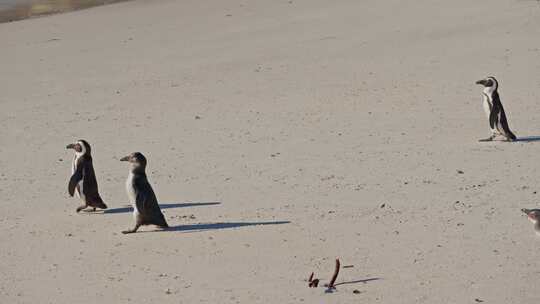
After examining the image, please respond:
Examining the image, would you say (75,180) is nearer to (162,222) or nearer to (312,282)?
(162,222)

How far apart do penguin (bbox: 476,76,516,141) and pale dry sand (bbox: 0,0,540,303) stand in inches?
6.7

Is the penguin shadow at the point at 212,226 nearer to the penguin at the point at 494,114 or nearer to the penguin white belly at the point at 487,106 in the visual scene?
the penguin at the point at 494,114

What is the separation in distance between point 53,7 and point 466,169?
52.8ft

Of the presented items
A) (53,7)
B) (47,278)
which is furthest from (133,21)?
(47,278)

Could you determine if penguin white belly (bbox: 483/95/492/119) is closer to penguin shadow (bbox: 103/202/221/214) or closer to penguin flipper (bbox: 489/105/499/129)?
penguin flipper (bbox: 489/105/499/129)

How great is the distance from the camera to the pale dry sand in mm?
8258

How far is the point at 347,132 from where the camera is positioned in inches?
511

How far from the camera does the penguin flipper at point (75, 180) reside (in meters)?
10.1

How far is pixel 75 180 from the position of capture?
10.1m

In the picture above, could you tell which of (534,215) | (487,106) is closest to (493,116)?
(487,106)

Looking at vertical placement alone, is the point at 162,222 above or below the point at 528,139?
above

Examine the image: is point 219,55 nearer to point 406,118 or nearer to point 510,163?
point 406,118

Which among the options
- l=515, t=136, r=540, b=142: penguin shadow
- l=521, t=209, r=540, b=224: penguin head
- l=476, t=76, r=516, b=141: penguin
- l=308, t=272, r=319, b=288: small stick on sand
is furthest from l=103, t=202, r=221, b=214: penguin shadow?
l=515, t=136, r=540, b=142: penguin shadow

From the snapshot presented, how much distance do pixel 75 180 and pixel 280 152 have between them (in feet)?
8.63
